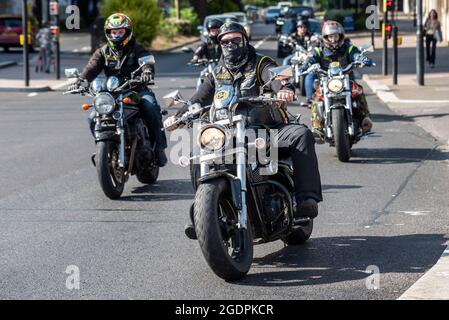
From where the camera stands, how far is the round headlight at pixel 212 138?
780 cm

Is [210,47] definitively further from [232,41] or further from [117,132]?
[232,41]

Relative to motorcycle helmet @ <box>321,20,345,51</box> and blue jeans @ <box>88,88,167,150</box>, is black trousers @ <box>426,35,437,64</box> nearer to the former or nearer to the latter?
motorcycle helmet @ <box>321,20,345,51</box>

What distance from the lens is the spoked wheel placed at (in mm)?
11633

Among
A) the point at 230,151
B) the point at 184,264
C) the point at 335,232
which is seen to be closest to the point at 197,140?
the point at 230,151

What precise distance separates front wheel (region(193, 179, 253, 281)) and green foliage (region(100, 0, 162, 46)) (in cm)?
4378

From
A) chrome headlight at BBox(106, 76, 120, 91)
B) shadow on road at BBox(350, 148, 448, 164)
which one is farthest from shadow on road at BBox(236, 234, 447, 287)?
shadow on road at BBox(350, 148, 448, 164)

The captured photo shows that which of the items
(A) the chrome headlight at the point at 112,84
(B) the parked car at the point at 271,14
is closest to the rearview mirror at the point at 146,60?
(A) the chrome headlight at the point at 112,84

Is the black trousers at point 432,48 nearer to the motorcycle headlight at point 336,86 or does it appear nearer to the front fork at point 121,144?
the motorcycle headlight at point 336,86

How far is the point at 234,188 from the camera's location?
25.5ft

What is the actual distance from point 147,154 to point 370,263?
176 inches

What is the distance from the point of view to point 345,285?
7.71 meters

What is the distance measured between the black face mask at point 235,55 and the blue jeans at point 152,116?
3.71 metres

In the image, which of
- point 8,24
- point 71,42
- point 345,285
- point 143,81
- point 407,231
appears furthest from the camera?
point 71,42
